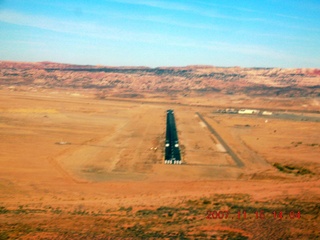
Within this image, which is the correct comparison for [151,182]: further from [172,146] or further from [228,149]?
[228,149]

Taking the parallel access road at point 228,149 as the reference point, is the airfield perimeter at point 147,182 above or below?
above

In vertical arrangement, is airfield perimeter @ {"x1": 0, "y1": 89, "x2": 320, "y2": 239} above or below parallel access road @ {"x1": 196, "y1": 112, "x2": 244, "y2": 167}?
above

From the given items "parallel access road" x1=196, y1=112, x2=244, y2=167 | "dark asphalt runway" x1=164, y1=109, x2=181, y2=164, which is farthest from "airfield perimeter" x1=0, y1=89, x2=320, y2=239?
"dark asphalt runway" x1=164, y1=109, x2=181, y2=164

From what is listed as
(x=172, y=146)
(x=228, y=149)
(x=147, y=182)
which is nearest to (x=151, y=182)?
(x=147, y=182)

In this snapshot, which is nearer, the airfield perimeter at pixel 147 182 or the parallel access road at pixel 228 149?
the airfield perimeter at pixel 147 182

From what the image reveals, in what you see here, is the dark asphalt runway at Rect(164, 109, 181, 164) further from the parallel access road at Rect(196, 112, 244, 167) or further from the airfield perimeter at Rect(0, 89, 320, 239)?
the parallel access road at Rect(196, 112, 244, 167)

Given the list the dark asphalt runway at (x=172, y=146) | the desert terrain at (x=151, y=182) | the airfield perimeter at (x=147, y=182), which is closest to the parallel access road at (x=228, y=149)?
the desert terrain at (x=151, y=182)

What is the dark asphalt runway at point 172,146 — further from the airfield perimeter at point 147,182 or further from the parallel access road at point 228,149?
the parallel access road at point 228,149

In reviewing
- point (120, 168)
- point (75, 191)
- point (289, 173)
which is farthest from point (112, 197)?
point (289, 173)
